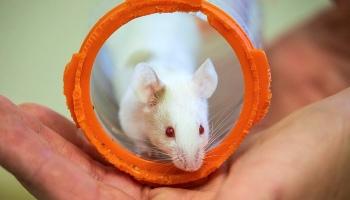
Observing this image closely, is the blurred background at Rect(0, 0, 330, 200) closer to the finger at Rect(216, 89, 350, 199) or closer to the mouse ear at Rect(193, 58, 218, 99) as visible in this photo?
the mouse ear at Rect(193, 58, 218, 99)

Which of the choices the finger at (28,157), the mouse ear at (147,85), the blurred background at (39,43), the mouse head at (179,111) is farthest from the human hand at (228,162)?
the blurred background at (39,43)

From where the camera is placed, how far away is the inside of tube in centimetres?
154

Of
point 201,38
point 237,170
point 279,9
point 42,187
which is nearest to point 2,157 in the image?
point 42,187

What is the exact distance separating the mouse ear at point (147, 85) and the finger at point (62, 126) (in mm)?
203

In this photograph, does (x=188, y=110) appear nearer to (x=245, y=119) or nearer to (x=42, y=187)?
(x=245, y=119)

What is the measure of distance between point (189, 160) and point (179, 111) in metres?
0.15

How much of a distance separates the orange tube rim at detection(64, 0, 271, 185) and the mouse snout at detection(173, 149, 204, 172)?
0.17 feet

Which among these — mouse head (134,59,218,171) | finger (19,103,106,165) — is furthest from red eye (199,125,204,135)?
finger (19,103,106,165)

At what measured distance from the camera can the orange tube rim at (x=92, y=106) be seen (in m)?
1.29

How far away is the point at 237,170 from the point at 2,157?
22.1 inches

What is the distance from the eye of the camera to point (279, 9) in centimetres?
268

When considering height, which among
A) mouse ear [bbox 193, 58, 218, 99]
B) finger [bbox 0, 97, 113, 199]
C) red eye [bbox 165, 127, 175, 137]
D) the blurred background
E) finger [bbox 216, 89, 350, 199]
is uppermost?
finger [bbox 0, 97, 113, 199]

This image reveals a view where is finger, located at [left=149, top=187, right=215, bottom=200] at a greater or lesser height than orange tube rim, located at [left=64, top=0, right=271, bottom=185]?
lesser

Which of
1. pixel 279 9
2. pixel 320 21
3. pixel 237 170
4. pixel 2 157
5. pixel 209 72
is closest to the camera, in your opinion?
pixel 2 157
